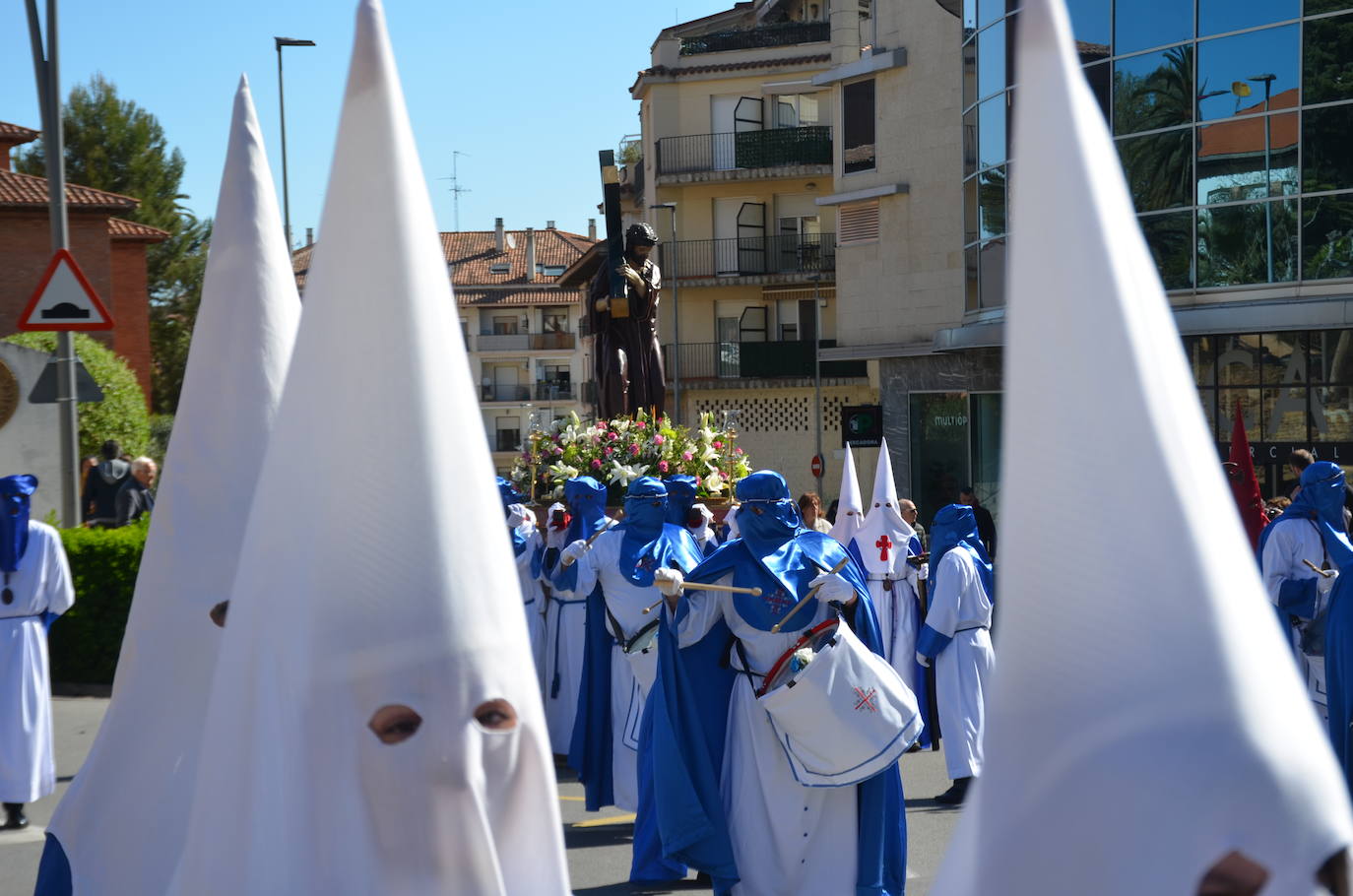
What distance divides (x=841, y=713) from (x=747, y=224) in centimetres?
3948

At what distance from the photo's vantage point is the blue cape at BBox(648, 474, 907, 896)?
6836 millimetres

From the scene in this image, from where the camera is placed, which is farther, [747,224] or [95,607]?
[747,224]

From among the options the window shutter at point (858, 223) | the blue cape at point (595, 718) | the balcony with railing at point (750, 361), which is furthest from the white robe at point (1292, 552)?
the balcony with railing at point (750, 361)

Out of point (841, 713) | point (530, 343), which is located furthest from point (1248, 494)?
point (530, 343)

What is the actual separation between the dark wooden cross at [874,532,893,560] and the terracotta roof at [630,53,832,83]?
106 feet

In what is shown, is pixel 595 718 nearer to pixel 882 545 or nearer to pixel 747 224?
pixel 882 545

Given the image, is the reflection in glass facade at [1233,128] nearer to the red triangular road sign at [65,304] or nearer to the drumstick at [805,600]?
the drumstick at [805,600]

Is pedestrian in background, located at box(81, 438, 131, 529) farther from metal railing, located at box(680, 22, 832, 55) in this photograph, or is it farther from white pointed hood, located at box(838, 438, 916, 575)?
metal railing, located at box(680, 22, 832, 55)

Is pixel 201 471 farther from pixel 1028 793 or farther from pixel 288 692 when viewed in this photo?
pixel 1028 793

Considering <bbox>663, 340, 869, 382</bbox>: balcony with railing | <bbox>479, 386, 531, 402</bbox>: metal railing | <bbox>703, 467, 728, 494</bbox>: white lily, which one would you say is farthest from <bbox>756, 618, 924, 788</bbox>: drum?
<bbox>479, 386, 531, 402</bbox>: metal railing

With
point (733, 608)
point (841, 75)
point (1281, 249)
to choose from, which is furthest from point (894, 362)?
point (733, 608)

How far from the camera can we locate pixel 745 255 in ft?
148

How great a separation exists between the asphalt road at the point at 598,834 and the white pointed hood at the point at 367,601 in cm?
497

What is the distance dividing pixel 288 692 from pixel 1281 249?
19234 mm
